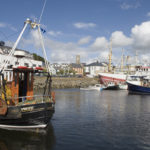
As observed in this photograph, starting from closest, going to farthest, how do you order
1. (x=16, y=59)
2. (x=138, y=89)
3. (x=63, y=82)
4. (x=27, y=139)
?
1. (x=27, y=139)
2. (x=16, y=59)
3. (x=138, y=89)
4. (x=63, y=82)

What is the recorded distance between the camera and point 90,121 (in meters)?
19.7

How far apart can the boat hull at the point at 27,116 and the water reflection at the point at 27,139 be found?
60 cm

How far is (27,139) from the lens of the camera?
13.4 m

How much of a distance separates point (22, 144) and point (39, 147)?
4.27 feet

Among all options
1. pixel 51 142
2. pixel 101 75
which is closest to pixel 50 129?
pixel 51 142

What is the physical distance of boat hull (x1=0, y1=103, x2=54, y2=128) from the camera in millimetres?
13703

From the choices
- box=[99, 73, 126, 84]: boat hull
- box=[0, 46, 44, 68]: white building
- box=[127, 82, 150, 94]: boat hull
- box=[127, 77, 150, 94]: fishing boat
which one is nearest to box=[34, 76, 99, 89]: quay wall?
box=[0, 46, 44, 68]: white building

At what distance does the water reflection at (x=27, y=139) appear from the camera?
1238cm

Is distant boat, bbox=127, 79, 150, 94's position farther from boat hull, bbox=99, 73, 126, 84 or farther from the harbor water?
the harbor water

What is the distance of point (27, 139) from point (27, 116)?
Answer: 167cm

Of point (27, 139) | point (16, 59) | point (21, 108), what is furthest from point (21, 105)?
point (16, 59)

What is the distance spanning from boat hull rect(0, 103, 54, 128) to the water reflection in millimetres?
602

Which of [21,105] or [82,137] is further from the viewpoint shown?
[82,137]

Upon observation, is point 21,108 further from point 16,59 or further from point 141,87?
point 141,87
